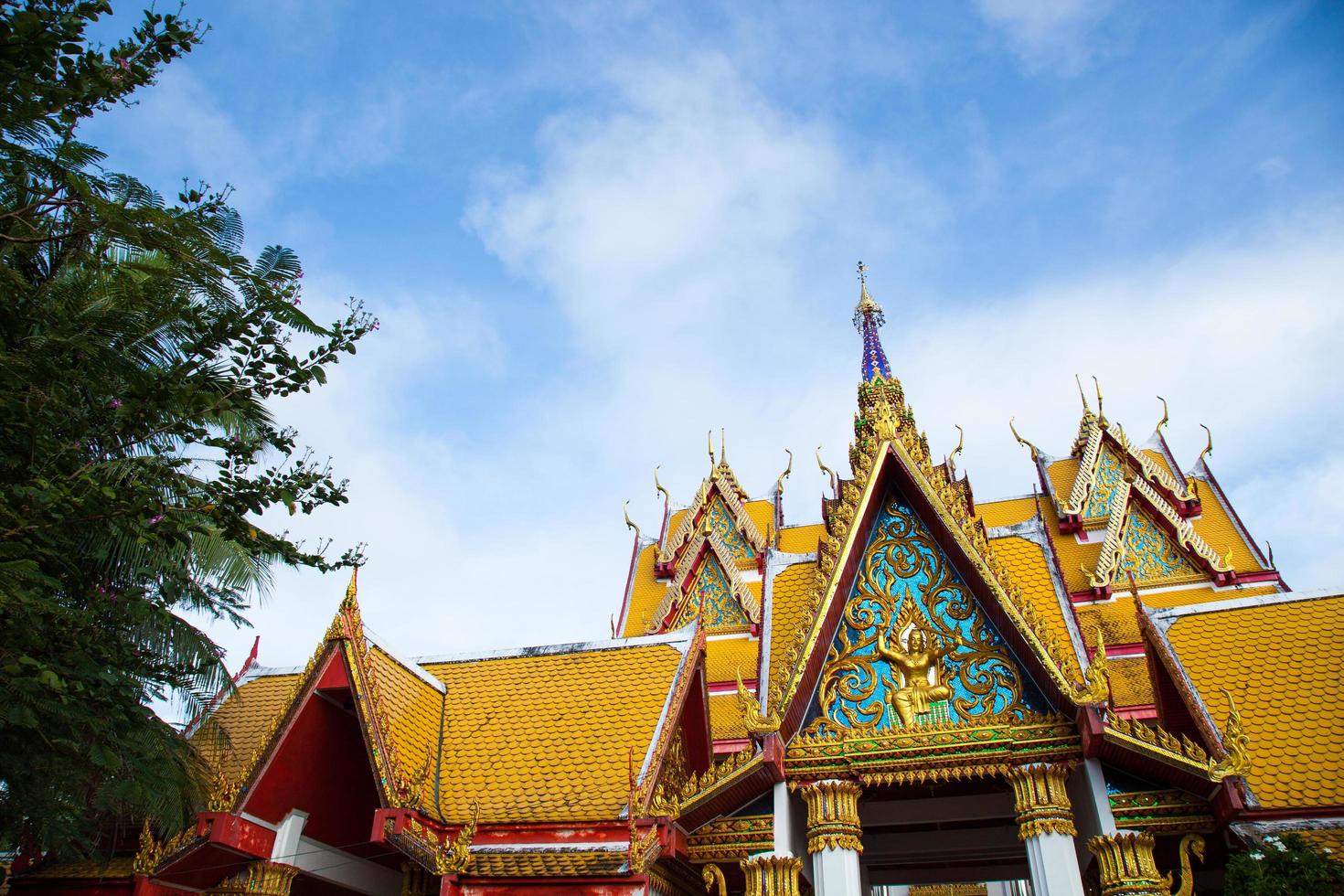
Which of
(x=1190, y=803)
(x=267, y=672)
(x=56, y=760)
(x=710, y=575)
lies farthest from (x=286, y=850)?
(x=710, y=575)

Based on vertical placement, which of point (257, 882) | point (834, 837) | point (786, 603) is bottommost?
point (257, 882)

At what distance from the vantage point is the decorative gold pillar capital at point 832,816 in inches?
338

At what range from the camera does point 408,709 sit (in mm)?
10289

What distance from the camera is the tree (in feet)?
21.4

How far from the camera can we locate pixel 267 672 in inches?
492

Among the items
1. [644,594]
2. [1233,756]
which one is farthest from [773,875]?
[644,594]

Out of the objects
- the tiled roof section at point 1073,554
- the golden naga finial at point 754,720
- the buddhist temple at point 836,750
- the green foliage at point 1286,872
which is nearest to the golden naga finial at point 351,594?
the buddhist temple at point 836,750

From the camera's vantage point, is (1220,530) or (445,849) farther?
(1220,530)

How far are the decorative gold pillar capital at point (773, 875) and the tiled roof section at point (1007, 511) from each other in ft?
40.8

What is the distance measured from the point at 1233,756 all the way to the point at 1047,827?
62.7 inches

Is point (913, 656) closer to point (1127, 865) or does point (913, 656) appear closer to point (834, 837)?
point (834, 837)

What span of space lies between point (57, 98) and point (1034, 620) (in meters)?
8.79

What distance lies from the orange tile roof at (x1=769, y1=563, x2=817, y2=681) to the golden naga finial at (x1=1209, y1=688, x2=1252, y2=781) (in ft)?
12.7

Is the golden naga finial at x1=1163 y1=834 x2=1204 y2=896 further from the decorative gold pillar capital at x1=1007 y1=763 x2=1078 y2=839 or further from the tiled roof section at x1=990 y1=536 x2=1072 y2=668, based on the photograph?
the tiled roof section at x1=990 y1=536 x2=1072 y2=668
